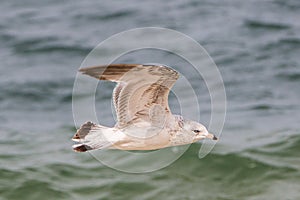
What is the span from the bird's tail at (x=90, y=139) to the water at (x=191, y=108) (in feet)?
10.9

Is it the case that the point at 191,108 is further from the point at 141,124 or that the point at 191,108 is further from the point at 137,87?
the point at 137,87

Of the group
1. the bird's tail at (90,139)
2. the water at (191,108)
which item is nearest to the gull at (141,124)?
the bird's tail at (90,139)

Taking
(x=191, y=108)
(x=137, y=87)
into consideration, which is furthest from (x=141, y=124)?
(x=191, y=108)

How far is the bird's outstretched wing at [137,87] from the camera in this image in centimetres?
703

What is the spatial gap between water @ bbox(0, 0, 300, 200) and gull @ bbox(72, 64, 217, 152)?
3.19 metres

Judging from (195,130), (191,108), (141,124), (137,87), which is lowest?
(195,130)

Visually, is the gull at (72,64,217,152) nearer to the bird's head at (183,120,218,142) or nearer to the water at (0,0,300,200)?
the bird's head at (183,120,218,142)

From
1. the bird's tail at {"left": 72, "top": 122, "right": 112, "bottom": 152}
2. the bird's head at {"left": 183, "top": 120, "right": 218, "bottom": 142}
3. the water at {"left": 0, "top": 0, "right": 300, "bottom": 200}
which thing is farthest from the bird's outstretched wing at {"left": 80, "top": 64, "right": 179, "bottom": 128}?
the water at {"left": 0, "top": 0, "right": 300, "bottom": 200}

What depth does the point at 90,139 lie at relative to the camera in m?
7.65

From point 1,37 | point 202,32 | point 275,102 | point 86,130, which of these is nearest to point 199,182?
point 275,102

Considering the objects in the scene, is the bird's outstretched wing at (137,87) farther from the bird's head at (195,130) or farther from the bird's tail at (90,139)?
the bird's head at (195,130)

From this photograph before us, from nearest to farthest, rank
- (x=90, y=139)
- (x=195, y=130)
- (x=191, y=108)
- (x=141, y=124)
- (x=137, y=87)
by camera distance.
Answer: (x=137, y=87) < (x=90, y=139) < (x=141, y=124) < (x=195, y=130) < (x=191, y=108)

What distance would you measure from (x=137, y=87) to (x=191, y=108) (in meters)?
5.21

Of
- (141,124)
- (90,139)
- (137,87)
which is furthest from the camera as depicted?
(141,124)
